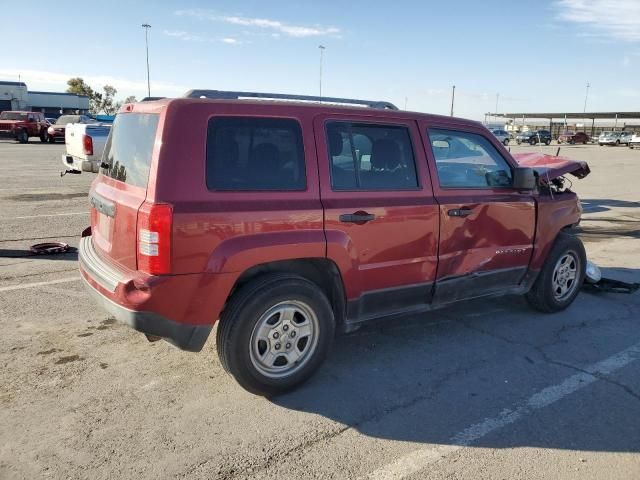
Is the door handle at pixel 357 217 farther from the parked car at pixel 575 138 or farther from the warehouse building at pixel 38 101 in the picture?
the parked car at pixel 575 138

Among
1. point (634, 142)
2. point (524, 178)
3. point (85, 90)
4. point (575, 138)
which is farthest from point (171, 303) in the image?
point (85, 90)

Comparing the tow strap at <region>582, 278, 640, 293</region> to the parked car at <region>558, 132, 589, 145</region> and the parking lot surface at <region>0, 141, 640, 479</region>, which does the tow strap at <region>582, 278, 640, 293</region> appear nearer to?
the parking lot surface at <region>0, 141, 640, 479</region>

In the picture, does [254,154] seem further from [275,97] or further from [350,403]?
[350,403]

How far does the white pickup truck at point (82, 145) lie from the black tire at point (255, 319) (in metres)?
9.31

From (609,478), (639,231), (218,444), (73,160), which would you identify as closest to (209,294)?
(218,444)

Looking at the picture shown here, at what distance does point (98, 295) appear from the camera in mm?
3557

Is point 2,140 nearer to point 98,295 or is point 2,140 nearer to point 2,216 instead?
point 2,216

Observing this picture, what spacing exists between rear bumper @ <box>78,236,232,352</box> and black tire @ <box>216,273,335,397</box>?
0.38 feet

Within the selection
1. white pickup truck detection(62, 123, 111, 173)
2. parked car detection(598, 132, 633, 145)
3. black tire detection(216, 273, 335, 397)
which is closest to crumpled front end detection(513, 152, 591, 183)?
black tire detection(216, 273, 335, 397)

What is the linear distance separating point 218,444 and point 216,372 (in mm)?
902

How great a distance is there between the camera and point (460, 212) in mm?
4305

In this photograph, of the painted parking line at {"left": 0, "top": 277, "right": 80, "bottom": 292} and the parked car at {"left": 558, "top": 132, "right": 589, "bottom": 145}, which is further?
the parked car at {"left": 558, "top": 132, "right": 589, "bottom": 145}

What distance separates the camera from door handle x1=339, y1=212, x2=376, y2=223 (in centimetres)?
367

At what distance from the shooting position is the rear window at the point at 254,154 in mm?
3273
